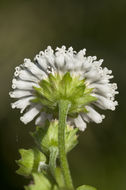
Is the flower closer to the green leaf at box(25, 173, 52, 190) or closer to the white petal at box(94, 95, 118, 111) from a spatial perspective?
the white petal at box(94, 95, 118, 111)

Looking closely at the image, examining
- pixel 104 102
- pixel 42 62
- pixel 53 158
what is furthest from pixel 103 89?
pixel 53 158

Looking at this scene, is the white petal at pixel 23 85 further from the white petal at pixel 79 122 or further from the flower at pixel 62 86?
the white petal at pixel 79 122

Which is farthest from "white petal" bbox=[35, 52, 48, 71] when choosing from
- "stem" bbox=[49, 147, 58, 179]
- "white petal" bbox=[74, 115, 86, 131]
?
"stem" bbox=[49, 147, 58, 179]

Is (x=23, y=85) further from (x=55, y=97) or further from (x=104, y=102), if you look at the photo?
(x=104, y=102)

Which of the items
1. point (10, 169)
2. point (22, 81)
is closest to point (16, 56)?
point (10, 169)

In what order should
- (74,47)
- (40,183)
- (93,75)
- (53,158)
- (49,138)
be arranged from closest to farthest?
(40,183) → (53,158) → (49,138) → (93,75) → (74,47)
